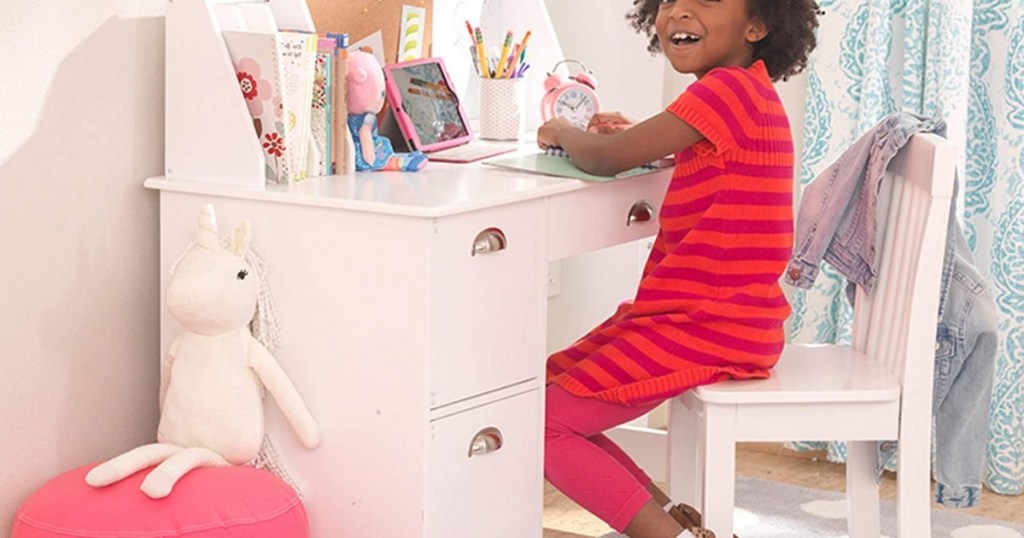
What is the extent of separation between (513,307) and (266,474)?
39 cm

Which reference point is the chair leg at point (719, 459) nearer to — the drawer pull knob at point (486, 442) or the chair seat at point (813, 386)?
the chair seat at point (813, 386)

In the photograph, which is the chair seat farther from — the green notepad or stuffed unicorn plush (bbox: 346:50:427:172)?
stuffed unicorn plush (bbox: 346:50:427:172)

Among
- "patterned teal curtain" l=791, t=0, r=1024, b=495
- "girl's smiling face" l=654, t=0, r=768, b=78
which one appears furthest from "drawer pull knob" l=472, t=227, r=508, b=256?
"patterned teal curtain" l=791, t=0, r=1024, b=495

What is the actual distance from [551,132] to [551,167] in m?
0.13

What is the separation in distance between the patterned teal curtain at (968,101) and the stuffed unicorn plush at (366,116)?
1151 mm

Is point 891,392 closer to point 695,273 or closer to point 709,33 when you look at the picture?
point 695,273

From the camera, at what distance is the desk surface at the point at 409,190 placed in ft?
6.12

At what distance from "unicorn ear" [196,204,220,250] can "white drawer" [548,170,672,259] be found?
0.46m

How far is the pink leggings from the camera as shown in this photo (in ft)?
6.98

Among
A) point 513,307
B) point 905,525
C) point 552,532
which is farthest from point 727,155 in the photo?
point 552,532

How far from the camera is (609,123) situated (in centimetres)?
237

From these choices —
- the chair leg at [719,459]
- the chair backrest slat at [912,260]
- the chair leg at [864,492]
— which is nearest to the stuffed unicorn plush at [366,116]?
the chair leg at [719,459]

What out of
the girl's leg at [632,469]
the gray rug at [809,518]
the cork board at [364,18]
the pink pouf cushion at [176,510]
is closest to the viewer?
the pink pouf cushion at [176,510]

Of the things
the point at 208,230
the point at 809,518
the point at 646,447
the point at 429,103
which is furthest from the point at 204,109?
the point at 809,518
